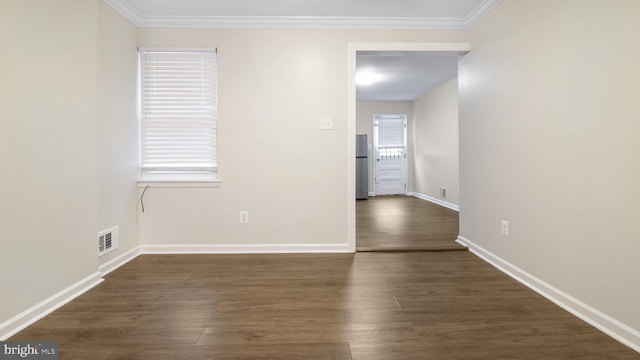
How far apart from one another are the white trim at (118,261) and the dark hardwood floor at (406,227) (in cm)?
222

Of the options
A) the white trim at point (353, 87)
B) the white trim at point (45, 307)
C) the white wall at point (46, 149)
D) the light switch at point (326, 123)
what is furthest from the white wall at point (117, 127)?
the white trim at point (353, 87)

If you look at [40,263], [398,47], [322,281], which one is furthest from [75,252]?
[398,47]

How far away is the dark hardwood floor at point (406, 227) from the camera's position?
3.16 m

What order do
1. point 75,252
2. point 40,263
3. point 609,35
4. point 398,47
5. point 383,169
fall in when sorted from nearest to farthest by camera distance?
point 609,35 → point 40,263 → point 75,252 → point 398,47 → point 383,169

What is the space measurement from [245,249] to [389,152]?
563cm

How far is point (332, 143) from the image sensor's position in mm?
2986

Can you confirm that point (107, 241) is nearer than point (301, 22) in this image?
Yes

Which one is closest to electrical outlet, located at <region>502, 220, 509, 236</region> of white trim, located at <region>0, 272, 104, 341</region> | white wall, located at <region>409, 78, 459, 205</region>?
white wall, located at <region>409, 78, 459, 205</region>

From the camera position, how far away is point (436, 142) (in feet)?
20.8

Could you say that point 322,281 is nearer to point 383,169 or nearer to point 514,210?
point 514,210

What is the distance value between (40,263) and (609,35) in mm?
3511

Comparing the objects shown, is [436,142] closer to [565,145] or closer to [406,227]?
[406,227]

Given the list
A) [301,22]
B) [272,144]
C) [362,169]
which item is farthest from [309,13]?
[362,169]

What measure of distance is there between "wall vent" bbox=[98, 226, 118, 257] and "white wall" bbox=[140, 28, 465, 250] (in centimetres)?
37
